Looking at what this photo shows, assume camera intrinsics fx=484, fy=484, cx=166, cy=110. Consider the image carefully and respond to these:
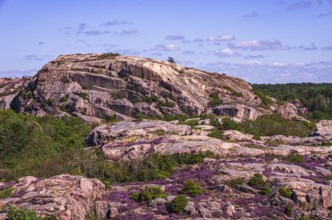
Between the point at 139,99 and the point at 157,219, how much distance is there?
164 ft

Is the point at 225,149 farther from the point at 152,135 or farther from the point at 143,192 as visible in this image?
the point at 143,192

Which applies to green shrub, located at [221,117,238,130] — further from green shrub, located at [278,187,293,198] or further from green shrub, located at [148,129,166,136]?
green shrub, located at [278,187,293,198]

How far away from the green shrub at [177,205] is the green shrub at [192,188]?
7.68 feet

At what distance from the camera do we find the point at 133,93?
8325 cm

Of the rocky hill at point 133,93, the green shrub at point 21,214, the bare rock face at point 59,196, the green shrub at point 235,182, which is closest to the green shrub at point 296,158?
the green shrub at point 235,182

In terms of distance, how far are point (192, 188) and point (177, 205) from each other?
358 centimetres

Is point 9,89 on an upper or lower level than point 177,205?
upper

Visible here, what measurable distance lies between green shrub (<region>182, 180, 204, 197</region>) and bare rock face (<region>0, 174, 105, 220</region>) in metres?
6.61

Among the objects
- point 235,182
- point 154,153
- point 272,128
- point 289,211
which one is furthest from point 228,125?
point 289,211

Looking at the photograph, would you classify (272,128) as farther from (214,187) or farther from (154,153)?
(214,187)

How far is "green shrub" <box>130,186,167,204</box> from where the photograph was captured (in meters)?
36.6

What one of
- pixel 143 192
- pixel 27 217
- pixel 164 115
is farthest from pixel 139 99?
pixel 27 217

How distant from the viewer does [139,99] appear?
82688mm

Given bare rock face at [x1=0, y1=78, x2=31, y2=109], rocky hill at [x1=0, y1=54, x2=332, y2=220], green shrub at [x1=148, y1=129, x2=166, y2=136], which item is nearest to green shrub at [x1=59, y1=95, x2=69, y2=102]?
rocky hill at [x1=0, y1=54, x2=332, y2=220]
